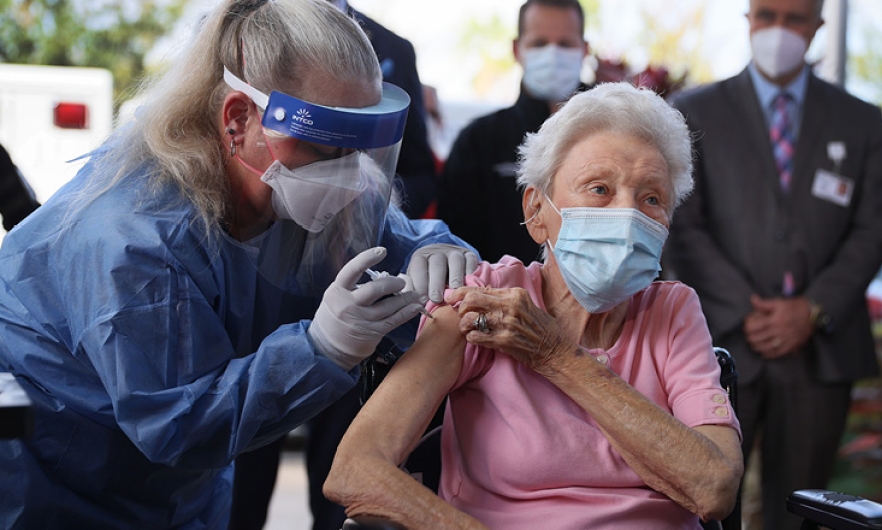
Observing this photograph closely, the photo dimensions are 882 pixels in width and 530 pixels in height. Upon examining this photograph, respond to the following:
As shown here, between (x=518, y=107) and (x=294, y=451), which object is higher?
(x=518, y=107)

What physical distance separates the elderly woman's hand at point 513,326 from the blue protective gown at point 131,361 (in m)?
0.28

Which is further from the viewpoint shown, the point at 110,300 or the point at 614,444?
the point at 614,444

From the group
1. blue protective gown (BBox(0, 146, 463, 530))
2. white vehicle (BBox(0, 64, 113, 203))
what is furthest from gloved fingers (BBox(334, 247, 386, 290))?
white vehicle (BBox(0, 64, 113, 203))

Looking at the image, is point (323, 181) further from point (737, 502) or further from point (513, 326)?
point (737, 502)

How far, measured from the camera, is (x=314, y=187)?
2096 mm

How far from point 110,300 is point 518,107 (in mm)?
2292

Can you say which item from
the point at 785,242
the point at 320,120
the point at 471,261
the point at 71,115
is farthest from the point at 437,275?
the point at 71,115

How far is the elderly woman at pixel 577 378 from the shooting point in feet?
6.46

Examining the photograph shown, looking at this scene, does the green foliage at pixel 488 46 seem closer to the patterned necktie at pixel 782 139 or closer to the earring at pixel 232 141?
the patterned necktie at pixel 782 139

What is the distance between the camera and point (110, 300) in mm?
1891

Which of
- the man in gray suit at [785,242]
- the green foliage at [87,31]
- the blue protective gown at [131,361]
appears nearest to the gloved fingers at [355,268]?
the blue protective gown at [131,361]

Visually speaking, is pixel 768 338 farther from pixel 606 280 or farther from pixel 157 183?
pixel 157 183

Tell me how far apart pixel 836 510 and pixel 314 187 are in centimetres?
119

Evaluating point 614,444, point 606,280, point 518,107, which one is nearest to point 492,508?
point 614,444
